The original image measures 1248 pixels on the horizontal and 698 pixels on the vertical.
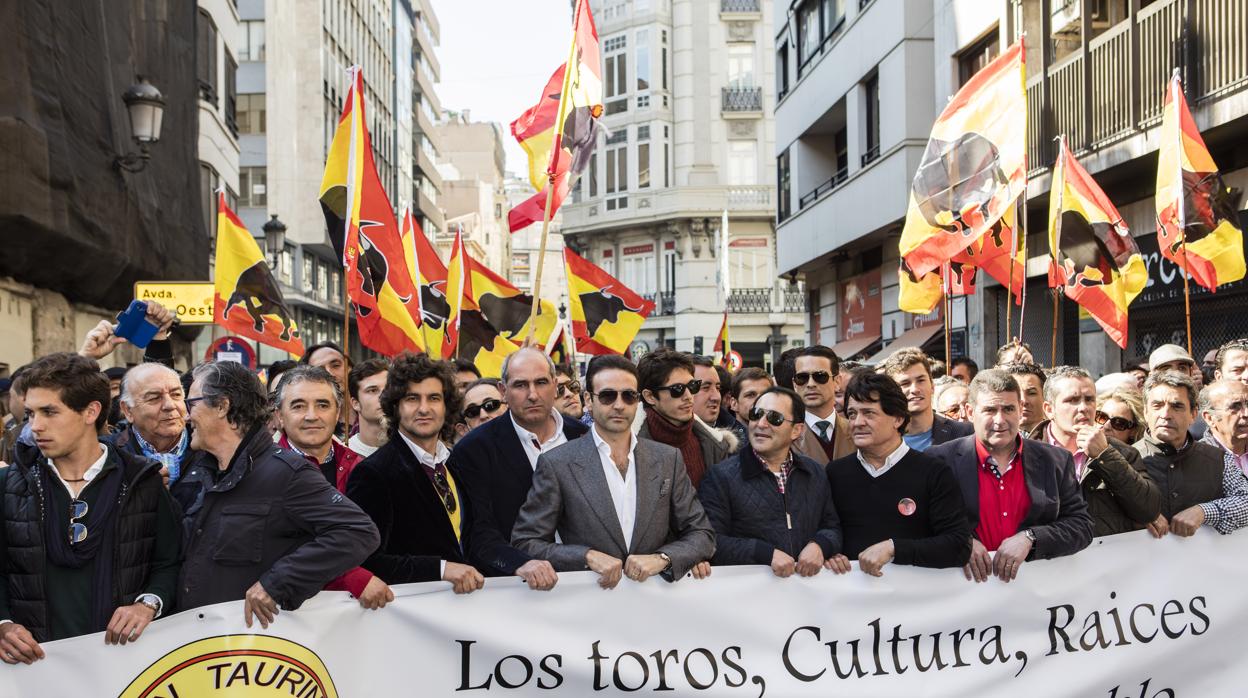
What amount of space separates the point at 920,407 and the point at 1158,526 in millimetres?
1548

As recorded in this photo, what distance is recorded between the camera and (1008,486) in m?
5.45

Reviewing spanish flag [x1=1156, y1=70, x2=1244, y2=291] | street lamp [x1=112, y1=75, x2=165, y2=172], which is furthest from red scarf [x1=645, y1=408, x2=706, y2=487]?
street lamp [x1=112, y1=75, x2=165, y2=172]

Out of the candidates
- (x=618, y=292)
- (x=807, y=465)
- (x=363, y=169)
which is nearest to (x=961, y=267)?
(x=618, y=292)

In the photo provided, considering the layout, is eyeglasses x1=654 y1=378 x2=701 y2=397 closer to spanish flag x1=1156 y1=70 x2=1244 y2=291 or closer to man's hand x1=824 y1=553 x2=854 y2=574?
man's hand x1=824 y1=553 x2=854 y2=574

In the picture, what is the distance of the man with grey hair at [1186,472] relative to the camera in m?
5.79

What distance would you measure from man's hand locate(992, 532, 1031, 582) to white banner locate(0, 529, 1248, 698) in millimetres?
123

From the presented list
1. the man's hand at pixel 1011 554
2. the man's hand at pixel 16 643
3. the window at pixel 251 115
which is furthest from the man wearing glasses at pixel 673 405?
the window at pixel 251 115

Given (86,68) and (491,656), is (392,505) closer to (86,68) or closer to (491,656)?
(491,656)

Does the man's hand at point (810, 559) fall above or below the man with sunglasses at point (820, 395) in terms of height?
below

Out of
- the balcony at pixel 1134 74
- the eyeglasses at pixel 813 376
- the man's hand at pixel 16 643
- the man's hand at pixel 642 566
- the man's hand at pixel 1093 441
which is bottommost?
the man's hand at pixel 16 643

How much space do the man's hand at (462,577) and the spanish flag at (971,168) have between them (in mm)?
6689

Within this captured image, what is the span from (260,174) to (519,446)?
38588 millimetres

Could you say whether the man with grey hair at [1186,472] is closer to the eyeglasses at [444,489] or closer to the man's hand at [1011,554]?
the man's hand at [1011,554]

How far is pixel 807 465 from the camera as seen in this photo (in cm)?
521
